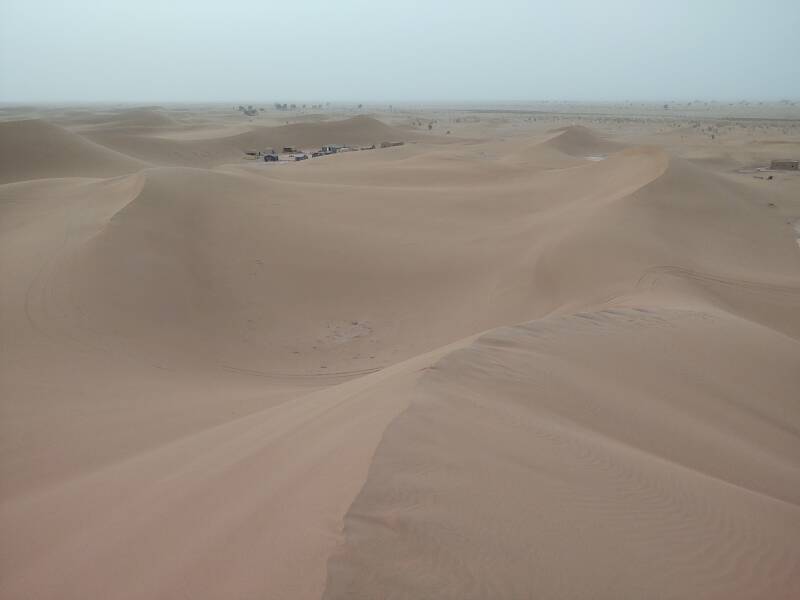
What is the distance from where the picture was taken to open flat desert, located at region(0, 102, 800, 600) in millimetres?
2732

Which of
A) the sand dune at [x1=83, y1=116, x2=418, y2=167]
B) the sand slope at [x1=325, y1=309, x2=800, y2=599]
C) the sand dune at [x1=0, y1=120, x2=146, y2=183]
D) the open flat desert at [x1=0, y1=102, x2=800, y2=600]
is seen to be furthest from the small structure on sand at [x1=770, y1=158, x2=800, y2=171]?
the sand dune at [x1=0, y1=120, x2=146, y2=183]

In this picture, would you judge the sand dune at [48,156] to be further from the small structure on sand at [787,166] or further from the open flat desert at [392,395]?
the small structure on sand at [787,166]

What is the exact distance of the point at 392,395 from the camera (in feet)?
13.4

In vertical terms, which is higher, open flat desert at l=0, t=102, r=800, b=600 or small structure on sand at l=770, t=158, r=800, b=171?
small structure on sand at l=770, t=158, r=800, b=171

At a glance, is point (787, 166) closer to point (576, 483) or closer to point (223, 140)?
point (576, 483)

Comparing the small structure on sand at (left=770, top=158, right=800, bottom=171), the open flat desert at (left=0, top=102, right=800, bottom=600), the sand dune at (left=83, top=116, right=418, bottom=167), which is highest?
the sand dune at (left=83, top=116, right=418, bottom=167)

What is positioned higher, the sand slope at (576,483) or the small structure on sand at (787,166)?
the small structure on sand at (787,166)

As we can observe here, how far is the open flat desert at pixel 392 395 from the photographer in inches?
108

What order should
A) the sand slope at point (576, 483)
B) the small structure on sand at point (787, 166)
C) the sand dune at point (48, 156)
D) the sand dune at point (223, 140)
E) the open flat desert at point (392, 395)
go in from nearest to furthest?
1. the sand slope at point (576, 483)
2. the open flat desert at point (392, 395)
3. the sand dune at point (48, 156)
4. the small structure on sand at point (787, 166)
5. the sand dune at point (223, 140)

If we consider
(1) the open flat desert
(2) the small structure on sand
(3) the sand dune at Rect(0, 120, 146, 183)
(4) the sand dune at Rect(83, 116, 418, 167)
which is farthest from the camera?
(4) the sand dune at Rect(83, 116, 418, 167)

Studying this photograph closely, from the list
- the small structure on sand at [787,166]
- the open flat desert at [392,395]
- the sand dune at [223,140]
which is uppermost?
the sand dune at [223,140]

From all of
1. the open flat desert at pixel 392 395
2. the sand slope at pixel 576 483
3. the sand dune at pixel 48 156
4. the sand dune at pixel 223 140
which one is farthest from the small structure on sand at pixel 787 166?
the sand dune at pixel 48 156

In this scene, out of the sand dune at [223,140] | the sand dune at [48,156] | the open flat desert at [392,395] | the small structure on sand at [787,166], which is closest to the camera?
the open flat desert at [392,395]

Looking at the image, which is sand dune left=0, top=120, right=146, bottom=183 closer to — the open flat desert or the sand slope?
the open flat desert
